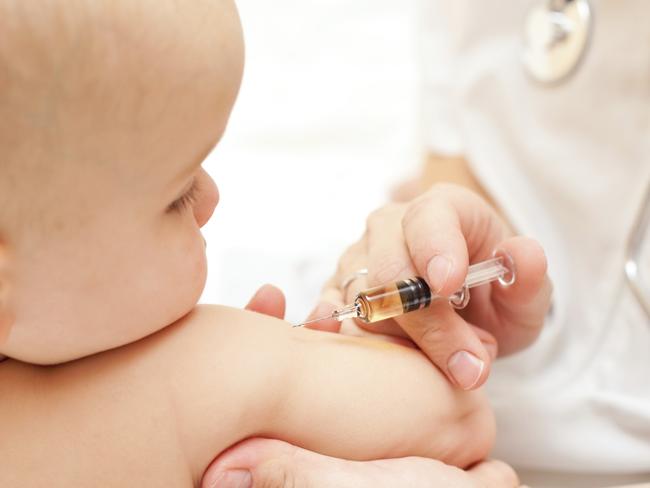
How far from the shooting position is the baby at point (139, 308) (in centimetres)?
44

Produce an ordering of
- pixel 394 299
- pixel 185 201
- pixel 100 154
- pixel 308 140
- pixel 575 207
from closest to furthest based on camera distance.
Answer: pixel 100 154 < pixel 185 201 < pixel 394 299 < pixel 575 207 < pixel 308 140

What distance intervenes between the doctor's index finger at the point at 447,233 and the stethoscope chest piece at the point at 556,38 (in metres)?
0.36

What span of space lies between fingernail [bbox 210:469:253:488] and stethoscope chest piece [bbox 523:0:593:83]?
2.57 ft

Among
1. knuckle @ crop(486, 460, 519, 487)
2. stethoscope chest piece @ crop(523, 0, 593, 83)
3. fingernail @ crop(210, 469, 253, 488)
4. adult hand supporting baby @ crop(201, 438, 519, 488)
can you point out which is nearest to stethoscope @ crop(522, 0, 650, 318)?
stethoscope chest piece @ crop(523, 0, 593, 83)

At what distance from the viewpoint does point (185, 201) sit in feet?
1.86

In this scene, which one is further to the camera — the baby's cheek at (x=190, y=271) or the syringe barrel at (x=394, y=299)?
the syringe barrel at (x=394, y=299)

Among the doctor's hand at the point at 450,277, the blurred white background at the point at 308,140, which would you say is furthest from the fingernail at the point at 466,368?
the blurred white background at the point at 308,140

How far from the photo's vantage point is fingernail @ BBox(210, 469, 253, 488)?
0.60 metres

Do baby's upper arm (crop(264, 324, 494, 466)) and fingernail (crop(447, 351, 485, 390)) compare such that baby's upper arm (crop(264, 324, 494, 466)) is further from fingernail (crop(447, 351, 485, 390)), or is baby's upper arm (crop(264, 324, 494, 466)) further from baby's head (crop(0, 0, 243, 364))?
baby's head (crop(0, 0, 243, 364))

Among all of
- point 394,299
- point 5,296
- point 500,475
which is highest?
point 5,296

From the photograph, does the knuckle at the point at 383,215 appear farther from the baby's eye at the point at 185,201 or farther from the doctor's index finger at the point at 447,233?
the baby's eye at the point at 185,201

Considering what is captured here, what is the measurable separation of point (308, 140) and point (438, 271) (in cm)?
88

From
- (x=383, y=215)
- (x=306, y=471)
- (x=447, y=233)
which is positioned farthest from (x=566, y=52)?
(x=306, y=471)

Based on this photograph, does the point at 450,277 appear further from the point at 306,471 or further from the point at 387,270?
the point at 306,471
